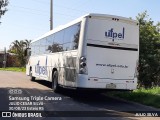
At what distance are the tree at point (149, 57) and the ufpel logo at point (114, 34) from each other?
20.7 ft

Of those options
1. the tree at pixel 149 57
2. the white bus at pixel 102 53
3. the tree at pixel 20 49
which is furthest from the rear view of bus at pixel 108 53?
the tree at pixel 20 49

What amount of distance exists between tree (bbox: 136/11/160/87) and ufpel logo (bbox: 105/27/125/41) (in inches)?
249

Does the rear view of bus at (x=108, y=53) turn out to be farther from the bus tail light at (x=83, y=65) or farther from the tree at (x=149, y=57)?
the tree at (x=149, y=57)

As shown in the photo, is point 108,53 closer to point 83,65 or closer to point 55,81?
point 83,65

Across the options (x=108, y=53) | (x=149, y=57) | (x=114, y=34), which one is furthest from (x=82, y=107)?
(x=149, y=57)

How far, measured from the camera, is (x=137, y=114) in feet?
37.5

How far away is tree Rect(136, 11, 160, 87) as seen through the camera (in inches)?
800

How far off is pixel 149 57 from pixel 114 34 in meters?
6.75

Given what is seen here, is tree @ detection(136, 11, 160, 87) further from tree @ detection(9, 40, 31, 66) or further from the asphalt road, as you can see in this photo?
tree @ detection(9, 40, 31, 66)

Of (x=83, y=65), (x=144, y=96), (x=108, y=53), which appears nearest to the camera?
(x=83, y=65)

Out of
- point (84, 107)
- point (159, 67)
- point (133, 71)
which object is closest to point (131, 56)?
point (133, 71)

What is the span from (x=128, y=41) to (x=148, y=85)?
7.73 m

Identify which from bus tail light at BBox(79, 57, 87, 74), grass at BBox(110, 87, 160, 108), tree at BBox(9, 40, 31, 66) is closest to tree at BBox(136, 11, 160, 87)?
grass at BBox(110, 87, 160, 108)

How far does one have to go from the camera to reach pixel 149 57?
2023 cm
